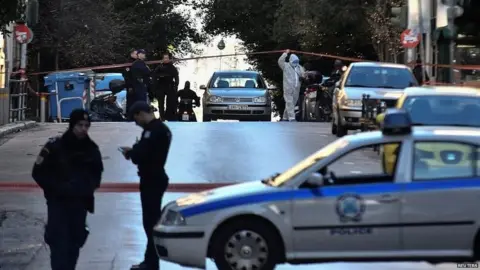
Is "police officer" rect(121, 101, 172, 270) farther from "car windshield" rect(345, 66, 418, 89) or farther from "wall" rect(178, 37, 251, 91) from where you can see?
"wall" rect(178, 37, 251, 91)

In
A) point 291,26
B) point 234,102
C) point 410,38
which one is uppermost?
point 291,26

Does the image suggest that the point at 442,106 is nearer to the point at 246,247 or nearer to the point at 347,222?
the point at 347,222

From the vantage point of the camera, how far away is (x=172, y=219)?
9344mm

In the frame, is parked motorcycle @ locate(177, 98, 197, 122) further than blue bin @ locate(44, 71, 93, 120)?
No

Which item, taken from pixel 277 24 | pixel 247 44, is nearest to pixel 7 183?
pixel 277 24

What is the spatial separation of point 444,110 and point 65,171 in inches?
300

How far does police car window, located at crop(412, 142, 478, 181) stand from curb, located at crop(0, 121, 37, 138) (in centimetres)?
1474

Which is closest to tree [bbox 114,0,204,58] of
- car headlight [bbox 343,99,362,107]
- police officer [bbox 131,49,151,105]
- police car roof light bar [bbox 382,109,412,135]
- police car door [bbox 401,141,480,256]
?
police officer [bbox 131,49,151,105]

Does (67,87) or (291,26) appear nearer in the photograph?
(67,87)

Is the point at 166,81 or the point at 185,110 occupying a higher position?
the point at 166,81

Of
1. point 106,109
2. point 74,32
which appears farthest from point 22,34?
point 74,32

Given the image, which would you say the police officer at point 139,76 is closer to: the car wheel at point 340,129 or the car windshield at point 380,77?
the car wheel at point 340,129

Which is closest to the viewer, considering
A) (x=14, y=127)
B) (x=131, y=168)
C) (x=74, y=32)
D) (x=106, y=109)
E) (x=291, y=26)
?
(x=131, y=168)

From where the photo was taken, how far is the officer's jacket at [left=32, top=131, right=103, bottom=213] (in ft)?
29.0
